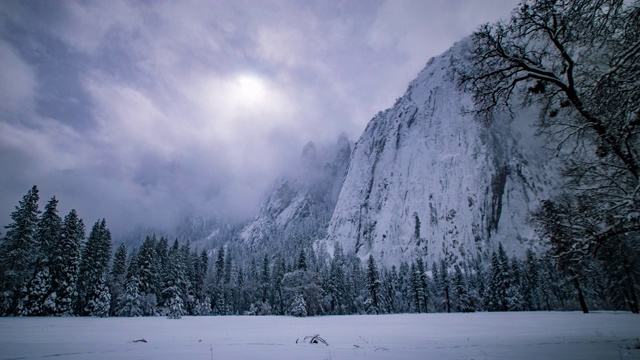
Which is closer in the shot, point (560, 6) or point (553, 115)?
point (560, 6)

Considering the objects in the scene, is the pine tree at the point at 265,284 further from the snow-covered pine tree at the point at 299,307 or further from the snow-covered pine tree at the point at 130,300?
the snow-covered pine tree at the point at 130,300

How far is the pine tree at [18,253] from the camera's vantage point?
30.0m

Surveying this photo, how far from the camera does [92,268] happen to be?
43.1 meters

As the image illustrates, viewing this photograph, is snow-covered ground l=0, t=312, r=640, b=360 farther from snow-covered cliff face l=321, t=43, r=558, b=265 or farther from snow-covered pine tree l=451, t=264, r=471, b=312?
snow-covered cliff face l=321, t=43, r=558, b=265

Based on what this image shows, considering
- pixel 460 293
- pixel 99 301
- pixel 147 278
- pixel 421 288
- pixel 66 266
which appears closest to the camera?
pixel 66 266

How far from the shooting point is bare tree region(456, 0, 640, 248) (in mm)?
5621

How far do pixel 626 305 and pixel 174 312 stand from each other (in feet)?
195

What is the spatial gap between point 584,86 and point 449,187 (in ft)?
499

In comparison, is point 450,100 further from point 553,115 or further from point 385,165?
point 553,115

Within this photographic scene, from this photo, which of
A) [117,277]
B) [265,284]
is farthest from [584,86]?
[265,284]

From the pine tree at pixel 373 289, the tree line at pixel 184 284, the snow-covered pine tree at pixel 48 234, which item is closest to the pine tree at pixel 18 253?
the tree line at pixel 184 284

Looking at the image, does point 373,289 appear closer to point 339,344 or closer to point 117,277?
point 117,277

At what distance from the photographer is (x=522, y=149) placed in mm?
141500

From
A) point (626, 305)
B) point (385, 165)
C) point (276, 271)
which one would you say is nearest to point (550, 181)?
point (385, 165)
